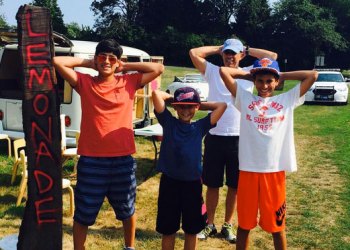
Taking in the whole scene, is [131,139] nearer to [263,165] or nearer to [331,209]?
[263,165]

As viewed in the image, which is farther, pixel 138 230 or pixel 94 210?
pixel 138 230

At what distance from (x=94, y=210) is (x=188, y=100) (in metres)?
A: 1.17

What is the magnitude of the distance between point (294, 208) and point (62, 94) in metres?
4.35

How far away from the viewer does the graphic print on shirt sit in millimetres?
3240

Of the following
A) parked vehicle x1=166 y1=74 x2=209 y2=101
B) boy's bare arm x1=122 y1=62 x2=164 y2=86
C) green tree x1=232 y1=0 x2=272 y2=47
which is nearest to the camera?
boy's bare arm x1=122 y1=62 x2=164 y2=86

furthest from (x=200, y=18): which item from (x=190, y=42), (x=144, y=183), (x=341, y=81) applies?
(x=144, y=183)

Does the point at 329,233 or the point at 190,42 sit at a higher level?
the point at 190,42

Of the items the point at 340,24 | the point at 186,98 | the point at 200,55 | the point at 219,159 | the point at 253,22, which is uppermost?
the point at 340,24

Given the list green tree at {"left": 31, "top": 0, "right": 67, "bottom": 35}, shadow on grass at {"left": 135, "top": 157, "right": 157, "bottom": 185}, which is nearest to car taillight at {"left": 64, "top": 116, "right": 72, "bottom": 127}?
shadow on grass at {"left": 135, "top": 157, "right": 157, "bottom": 185}

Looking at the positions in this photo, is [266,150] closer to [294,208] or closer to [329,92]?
[294,208]

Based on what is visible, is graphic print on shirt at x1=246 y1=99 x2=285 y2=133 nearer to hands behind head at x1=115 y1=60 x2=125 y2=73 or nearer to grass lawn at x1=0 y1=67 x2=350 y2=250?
hands behind head at x1=115 y1=60 x2=125 y2=73

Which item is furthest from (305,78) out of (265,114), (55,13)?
(55,13)

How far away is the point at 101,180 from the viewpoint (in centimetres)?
321

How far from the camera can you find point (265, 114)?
10.7ft
